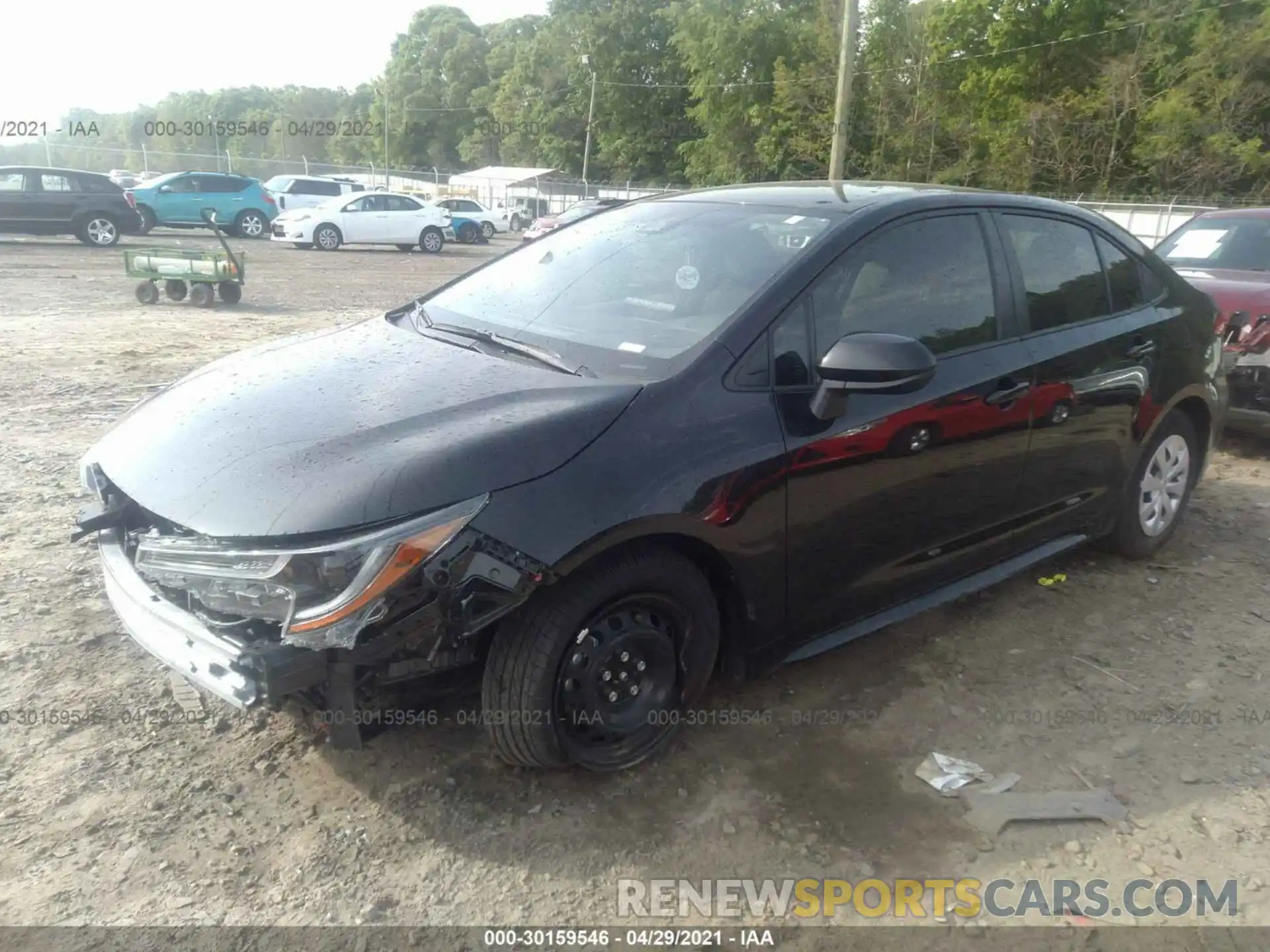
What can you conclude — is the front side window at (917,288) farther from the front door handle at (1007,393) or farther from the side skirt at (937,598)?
the side skirt at (937,598)

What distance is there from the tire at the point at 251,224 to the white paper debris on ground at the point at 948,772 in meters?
24.2

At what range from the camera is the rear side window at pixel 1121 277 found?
13.4 ft

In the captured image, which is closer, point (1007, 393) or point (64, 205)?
point (1007, 393)

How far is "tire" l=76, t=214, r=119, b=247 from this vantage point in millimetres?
18906

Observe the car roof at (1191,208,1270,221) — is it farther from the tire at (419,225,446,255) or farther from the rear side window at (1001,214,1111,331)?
the tire at (419,225,446,255)

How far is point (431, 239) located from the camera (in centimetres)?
2372

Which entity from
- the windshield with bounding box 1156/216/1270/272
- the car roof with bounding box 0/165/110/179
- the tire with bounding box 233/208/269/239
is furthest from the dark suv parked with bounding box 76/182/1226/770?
the tire with bounding box 233/208/269/239

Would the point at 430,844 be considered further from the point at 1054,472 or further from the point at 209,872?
the point at 1054,472

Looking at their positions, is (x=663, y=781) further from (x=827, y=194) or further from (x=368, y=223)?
(x=368, y=223)

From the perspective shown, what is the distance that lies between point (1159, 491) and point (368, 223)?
20818 mm

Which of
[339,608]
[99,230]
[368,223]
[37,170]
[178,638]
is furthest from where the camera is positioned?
[368,223]

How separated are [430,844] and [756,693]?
127 cm

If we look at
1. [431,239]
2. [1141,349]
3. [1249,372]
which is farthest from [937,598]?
[431,239]

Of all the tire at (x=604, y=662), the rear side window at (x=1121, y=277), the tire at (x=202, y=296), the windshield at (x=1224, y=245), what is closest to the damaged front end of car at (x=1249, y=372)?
the windshield at (x=1224, y=245)
